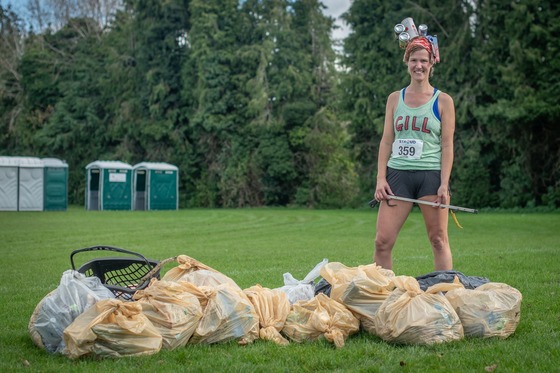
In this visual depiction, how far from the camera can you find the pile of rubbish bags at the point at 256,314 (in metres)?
5.00

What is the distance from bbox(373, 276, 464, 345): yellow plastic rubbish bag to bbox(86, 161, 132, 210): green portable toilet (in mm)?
33372

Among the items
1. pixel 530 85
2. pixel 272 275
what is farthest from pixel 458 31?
pixel 272 275

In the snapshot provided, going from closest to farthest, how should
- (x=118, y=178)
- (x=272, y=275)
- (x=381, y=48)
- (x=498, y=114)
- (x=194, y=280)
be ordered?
(x=194, y=280) → (x=272, y=275) → (x=498, y=114) → (x=381, y=48) → (x=118, y=178)

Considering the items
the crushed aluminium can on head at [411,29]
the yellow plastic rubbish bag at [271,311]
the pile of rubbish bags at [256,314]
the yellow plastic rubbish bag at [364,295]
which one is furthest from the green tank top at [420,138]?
the yellow plastic rubbish bag at [271,311]

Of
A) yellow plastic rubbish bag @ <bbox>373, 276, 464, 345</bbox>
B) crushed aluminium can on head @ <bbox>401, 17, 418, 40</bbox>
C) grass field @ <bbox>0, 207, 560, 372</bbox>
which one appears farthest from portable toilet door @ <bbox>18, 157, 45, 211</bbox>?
yellow plastic rubbish bag @ <bbox>373, 276, 464, 345</bbox>

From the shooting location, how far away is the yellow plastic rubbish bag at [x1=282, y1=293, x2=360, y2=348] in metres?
5.44

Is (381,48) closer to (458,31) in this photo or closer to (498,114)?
(458,31)

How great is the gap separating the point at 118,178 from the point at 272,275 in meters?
29.4

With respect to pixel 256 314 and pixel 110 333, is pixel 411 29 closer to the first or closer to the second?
pixel 256 314

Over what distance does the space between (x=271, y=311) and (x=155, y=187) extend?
111 feet

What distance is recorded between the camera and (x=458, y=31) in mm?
31969

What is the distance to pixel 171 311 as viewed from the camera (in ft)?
17.1

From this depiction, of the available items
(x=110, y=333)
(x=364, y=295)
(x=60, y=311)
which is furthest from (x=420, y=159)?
(x=60, y=311)

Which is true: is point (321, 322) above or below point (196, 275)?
below
